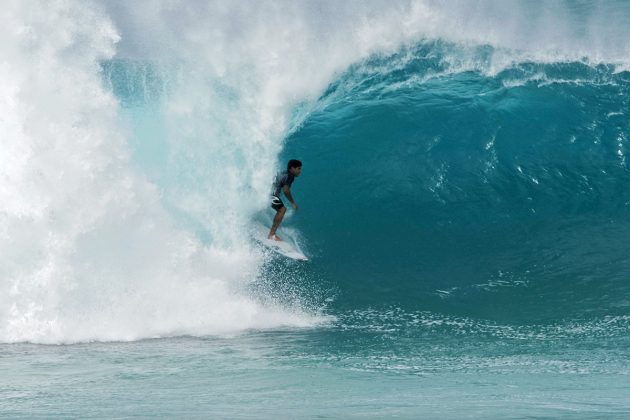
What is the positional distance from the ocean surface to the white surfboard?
12cm

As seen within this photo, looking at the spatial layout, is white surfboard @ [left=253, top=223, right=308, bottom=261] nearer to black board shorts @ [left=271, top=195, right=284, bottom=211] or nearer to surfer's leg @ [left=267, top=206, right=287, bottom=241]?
surfer's leg @ [left=267, top=206, right=287, bottom=241]

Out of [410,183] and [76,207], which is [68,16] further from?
[410,183]

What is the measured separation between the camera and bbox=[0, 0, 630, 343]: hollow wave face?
8844 millimetres

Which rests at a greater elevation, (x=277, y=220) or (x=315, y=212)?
(x=315, y=212)

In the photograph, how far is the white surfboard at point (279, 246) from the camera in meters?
10.3

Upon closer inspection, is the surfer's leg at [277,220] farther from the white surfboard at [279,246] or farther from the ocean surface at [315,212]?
A: the ocean surface at [315,212]

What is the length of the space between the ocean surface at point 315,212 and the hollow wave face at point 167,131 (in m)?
0.03

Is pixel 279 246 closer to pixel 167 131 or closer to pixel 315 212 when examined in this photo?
pixel 315 212

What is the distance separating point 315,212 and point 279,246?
5.58 ft

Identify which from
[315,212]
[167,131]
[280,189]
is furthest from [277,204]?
[167,131]

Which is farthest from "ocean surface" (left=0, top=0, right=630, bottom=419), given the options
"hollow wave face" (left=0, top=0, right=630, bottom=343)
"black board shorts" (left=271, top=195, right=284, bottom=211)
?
"black board shorts" (left=271, top=195, right=284, bottom=211)

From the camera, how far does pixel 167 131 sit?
12.7 m

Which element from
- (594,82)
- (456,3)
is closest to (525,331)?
(594,82)

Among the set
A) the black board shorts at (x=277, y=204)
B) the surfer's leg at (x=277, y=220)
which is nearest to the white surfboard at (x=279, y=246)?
the surfer's leg at (x=277, y=220)
